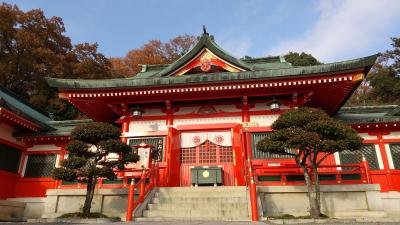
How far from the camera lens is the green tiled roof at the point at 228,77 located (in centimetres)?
1178

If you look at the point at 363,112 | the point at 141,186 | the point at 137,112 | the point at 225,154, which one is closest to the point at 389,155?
the point at 363,112

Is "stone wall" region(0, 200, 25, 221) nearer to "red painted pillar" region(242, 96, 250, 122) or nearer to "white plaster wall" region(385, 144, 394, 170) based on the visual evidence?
"red painted pillar" region(242, 96, 250, 122)

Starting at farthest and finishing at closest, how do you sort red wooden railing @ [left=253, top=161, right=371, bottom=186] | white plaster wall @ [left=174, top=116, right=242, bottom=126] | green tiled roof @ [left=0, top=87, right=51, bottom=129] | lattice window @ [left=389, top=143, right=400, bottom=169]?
green tiled roof @ [left=0, top=87, right=51, bottom=129], white plaster wall @ [left=174, top=116, right=242, bottom=126], lattice window @ [left=389, top=143, right=400, bottom=169], red wooden railing @ [left=253, top=161, right=371, bottom=186]

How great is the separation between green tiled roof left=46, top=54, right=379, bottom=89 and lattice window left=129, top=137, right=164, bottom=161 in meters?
2.59

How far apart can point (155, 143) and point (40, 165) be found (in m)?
6.78

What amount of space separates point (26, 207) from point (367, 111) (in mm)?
18554

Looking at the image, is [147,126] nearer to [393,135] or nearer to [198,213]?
[198,213]

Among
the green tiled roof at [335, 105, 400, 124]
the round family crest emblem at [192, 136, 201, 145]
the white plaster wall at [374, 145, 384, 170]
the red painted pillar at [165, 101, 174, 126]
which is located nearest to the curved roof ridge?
the red painted pillar at [165, 101, 174, 126]

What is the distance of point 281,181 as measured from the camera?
1180 centimetres

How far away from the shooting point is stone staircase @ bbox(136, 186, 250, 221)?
31.0 ft

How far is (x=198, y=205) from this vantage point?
1020cm

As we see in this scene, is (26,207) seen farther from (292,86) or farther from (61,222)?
(292,86)

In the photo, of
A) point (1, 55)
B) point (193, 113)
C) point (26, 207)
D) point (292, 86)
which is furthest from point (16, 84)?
point (292, 86)

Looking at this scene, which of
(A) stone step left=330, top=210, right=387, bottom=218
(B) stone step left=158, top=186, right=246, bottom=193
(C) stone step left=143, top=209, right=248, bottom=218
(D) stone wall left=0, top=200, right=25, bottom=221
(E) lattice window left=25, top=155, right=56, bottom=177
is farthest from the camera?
(E) lattice window left=25, top=155, right=56, bottom=177
